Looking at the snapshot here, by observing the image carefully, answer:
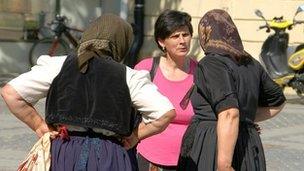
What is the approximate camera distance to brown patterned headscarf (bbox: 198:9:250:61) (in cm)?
396

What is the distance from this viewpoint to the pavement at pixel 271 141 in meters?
8.00

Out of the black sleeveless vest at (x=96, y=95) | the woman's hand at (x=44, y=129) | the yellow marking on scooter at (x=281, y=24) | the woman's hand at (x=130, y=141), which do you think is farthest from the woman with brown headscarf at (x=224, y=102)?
the yellow marking on scooter at (x=281, y=24)

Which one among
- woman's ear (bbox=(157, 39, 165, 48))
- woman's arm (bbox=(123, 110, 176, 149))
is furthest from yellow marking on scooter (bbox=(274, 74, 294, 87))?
woman's arm (bbox=(123, 110, 176, 149))

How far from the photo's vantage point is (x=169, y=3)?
16.8 metres

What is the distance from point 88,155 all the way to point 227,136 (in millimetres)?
697

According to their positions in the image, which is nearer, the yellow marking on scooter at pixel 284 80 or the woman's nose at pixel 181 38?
the woman's nose at pixel 181 38

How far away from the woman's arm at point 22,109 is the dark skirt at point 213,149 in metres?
0.81

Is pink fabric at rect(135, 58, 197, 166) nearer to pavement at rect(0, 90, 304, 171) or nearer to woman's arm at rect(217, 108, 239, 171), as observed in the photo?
woman's arm at rect(217, 108, 239, 171)

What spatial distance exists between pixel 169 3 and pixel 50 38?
2.74 meters

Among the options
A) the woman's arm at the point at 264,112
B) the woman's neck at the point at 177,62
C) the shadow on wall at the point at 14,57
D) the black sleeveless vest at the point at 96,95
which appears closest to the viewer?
the black sleeveless vest at the point at 96,95

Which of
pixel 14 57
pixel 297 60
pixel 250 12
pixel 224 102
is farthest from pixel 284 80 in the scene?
pixel 224 102

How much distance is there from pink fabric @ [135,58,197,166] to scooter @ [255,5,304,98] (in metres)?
7.97

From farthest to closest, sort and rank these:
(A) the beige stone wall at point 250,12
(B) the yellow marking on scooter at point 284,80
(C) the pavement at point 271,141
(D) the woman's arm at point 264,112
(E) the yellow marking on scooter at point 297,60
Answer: (A) the beige stone wall at point 250,12
(B) the yellow marking on scooter at point 284,80
(E) the yellow marking on scooter at point 297,60
(C) the pavement at point 271,141
(D) the woman's arm at point 264,112

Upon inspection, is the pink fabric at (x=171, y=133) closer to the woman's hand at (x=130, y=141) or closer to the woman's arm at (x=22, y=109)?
the woman's hand at (x=130, y=141)
